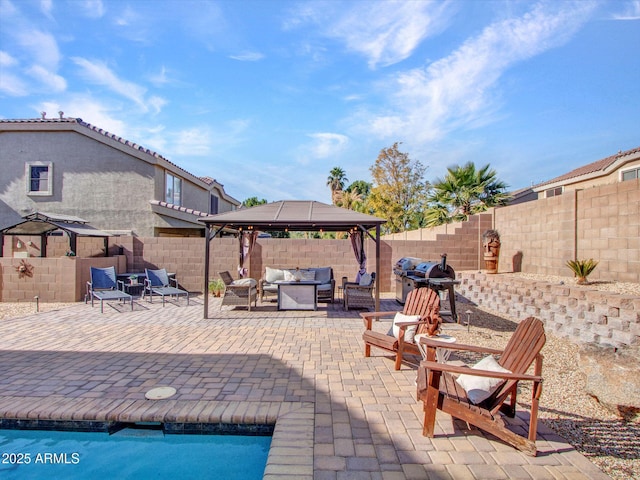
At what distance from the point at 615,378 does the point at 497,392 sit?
5.21 ft

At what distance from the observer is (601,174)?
14961 millimetres

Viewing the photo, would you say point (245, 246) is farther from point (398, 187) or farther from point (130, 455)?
point (398, 187)

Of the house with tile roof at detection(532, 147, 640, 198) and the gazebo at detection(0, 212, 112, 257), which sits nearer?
the gazebo at detection(0, 212, 112, 257)

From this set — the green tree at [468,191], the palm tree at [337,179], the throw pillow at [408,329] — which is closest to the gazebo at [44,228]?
the throw pillow at [408,329]

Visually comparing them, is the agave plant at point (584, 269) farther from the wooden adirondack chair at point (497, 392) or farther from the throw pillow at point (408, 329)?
the wooden adirondack chair at point (497, 392)

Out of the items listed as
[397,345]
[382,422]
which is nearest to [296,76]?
[397,345]

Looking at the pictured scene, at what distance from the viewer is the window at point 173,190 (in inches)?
630

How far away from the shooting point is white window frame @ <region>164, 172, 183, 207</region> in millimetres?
15758

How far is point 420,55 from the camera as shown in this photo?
11.9 metres

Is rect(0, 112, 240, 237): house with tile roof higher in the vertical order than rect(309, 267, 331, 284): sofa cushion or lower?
higher

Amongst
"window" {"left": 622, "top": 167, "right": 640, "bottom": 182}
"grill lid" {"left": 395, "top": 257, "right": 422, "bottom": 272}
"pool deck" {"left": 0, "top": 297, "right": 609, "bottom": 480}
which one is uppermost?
"window" {"left": 622, "top": 167, "right": 640, "bottom": 182}

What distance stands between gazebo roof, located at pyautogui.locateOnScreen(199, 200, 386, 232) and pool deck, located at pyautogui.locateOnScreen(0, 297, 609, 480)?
229 cm

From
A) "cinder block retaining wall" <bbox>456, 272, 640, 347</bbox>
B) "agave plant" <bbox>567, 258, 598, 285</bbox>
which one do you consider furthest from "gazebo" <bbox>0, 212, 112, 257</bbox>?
"agave plant" <bbox>567, 258, 598, 285</bbox>

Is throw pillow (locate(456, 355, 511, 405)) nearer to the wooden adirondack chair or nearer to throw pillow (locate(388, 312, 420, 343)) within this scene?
the wooden adirondack chair
